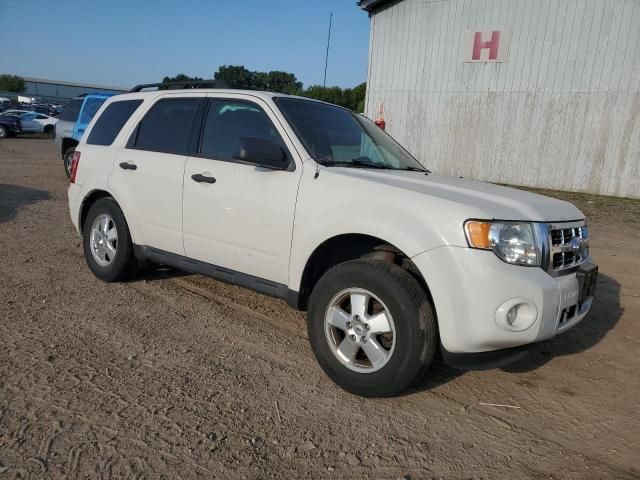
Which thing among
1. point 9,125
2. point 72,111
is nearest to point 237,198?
point 72,111

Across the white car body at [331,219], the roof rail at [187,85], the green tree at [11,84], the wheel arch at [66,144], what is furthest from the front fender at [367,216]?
the green tree at [11,84]

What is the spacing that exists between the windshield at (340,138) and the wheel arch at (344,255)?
A: 592 millimetres

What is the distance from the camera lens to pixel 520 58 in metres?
14.1

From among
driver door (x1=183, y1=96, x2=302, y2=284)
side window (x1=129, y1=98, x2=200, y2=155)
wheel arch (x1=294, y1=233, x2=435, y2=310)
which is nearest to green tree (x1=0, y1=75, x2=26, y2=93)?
side window (x1=129, y1=98, x2=200, y2=155)

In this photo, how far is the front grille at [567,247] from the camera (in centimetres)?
295

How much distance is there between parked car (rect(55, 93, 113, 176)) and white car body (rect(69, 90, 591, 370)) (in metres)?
8.47

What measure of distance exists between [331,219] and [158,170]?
188 cm

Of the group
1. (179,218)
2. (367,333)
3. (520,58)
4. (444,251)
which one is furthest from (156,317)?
(520,58)

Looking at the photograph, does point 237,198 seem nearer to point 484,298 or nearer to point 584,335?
point 484,298

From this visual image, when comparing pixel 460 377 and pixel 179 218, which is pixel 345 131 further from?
pixel 460 377

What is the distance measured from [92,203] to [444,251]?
3867mm

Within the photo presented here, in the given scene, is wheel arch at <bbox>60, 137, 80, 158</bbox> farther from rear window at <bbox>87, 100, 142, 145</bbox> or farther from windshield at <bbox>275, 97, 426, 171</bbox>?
windshield at <bbox>275, 97, 426, 171</bbox>

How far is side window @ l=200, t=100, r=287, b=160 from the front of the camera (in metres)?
3.85

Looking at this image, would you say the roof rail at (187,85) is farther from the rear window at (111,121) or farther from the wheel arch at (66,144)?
the wheel arch at (66,144)
